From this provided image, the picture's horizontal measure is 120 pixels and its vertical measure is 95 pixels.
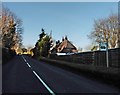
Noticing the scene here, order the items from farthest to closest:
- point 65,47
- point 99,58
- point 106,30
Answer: point 65,47 < point 106,30 < point 99,58

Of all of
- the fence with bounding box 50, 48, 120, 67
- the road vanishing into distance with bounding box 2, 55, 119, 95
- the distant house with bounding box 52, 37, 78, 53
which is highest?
the distant house with bounding box 52, 37, 78, 53

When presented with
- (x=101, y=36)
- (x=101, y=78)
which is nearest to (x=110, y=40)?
(x=101, y=36)

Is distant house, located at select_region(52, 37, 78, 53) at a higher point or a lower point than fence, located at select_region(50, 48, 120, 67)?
higher

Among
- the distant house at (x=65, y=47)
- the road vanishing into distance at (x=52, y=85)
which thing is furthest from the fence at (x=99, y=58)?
the distant house at (x=65, y=47)

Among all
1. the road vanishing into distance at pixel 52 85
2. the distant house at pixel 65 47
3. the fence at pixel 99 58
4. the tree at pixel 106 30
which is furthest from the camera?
the distant house at pixel 65 47

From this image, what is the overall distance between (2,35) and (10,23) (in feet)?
27.8

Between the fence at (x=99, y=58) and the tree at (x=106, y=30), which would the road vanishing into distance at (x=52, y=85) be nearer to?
the fence at (x=99, y=58)

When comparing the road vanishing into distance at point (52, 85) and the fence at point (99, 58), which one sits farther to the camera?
the fence at point (99, 58)

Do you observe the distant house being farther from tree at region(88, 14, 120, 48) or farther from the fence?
the fence

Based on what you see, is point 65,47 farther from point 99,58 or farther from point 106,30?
point 99,58

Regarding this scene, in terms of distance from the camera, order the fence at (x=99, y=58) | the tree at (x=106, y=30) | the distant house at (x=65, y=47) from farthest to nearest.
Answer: the distant house at (x=65, y=47) < the tree at (x=106, y=30) < the fence at (x=99, y=58)

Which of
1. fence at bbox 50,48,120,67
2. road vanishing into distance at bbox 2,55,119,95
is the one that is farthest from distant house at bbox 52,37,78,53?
road vanishing into distance at bbox 2,55,119,95

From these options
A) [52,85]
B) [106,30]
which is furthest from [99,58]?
[106,30]

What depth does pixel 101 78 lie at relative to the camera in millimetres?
17516
